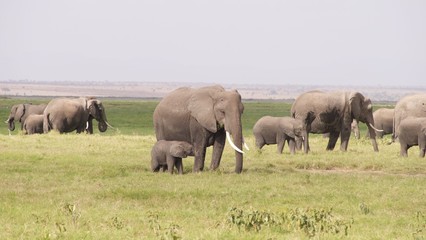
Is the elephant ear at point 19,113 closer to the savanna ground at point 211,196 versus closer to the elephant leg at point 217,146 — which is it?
the savanna ground at point 211,196

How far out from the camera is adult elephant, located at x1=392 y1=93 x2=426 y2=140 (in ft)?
124

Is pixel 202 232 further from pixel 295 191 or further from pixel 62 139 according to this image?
pixel 62 139

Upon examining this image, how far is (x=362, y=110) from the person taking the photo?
112ft


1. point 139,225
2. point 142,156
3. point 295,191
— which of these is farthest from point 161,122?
point 139,225

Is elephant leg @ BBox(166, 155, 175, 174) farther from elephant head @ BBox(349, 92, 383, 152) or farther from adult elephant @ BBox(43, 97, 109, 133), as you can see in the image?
adult elephant @ BBox(43, 97, 109, 133)

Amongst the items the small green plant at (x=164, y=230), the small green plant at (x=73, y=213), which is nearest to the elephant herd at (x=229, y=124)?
the small green plant at (x=73, y=213)

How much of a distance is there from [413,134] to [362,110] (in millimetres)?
5016

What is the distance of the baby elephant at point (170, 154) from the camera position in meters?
23.1

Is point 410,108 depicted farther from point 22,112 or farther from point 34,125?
point 22,112

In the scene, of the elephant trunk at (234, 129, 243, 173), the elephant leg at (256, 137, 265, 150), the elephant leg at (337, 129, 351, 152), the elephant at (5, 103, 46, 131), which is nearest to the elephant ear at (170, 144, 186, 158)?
the elephant trunk at (234, 129, 243, 173)

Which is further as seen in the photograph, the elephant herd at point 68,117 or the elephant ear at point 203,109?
the elephant herd at point 68,117

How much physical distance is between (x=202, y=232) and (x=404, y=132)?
17.3 meters

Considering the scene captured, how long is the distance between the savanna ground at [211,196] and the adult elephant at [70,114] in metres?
13.5

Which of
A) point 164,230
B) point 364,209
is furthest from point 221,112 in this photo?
point 164,230
